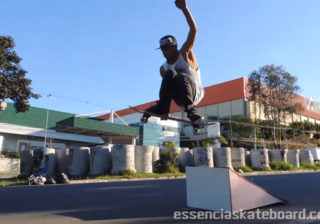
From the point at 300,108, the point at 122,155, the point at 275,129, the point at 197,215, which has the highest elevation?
the point at 300,108

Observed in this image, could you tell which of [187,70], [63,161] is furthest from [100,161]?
[187,70]

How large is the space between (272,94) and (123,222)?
40520 mm

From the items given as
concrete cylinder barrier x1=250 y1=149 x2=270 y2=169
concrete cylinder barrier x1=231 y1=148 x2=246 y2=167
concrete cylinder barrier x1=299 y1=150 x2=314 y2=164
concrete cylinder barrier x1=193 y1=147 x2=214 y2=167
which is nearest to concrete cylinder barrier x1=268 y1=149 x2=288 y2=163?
concrete cylinder barrier x1=250 y1=149 x2=270 y2=169

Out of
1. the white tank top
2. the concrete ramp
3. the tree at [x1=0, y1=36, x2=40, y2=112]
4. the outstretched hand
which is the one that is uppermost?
the tree at [x1=0, y1=36, x2=40, y2=112]

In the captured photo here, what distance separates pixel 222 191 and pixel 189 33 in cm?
233

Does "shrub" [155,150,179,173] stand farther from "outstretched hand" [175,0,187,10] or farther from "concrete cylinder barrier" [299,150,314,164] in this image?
"concrete cylinder barrier" [299,150,314,164]

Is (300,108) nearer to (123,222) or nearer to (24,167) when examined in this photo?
(24,167)

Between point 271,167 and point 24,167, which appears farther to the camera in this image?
point 271,167

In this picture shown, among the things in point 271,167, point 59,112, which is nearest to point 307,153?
point 271,167

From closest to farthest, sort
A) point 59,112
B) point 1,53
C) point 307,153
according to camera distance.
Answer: point 1,53, point 307,153, point 59,112

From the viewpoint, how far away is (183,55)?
3.43m

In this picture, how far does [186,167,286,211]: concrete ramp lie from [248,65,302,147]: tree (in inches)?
1468

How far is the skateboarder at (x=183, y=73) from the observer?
10.7 feet

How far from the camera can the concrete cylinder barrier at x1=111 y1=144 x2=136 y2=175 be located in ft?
45.4
